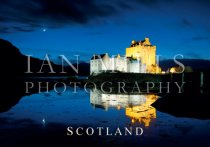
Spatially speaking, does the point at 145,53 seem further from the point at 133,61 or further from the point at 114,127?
the point at 114,127

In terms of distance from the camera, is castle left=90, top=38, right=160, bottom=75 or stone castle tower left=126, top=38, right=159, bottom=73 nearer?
castle left=90, top=38, right=160, bottom=75

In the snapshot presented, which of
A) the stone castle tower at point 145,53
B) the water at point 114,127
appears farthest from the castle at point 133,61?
the water at point 114,127

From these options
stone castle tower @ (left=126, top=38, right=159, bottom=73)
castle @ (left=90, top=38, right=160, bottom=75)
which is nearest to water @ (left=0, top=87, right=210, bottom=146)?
castle @ (left=90, top=38, right=160, bottom=75)

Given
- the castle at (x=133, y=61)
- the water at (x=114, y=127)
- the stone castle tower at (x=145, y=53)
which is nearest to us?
the water at (x=114, y=127)

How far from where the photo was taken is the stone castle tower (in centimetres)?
8081

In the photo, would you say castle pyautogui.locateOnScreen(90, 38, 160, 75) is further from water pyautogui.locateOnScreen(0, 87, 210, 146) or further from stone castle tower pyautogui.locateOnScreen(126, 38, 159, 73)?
water pyautogui.locateOnScreen(0, 87, 210, 146)

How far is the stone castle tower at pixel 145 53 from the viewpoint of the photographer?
80812mm

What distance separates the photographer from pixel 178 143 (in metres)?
15.1

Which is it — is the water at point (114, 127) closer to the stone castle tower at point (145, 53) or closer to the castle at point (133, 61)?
the castle at point (133, 61)

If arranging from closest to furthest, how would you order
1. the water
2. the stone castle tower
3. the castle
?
the water, the castle, the stone castle tower

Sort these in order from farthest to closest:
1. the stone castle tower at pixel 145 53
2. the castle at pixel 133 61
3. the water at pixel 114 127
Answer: the stone castle tower at pixel 145 53
the castle at pixel 133 61
the water at pixel 114 127

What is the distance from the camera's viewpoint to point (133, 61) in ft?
254

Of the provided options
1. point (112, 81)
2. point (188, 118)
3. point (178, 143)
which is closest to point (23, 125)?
point (178, 143)

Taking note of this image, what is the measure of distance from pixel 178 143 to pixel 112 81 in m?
53.7
